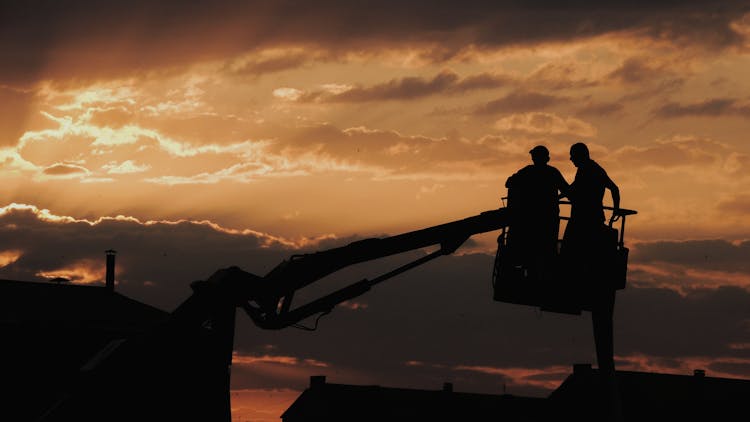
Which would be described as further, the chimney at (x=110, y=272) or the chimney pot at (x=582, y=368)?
the chimney pot at (x=582, y=368)

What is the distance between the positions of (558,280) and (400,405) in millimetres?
45041

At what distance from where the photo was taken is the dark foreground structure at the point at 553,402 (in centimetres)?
5053

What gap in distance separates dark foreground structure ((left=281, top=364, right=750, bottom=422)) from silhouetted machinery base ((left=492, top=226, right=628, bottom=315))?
32.3 m

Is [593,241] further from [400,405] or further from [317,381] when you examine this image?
[317,381]

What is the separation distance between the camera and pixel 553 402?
5797 cm

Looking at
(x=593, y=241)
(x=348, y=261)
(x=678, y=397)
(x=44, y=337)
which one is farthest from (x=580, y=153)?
(x=678, y=397)

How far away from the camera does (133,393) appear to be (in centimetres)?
1631

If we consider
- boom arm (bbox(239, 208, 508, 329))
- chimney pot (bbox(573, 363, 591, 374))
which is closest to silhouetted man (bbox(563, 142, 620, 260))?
boom arm (bbox(239, 208, 508, 329))

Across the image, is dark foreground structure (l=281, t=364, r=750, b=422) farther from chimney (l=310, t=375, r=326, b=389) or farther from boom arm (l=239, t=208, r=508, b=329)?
boom arm (l=239, t=208, r=508, b=329)

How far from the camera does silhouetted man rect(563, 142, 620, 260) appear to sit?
1784cm

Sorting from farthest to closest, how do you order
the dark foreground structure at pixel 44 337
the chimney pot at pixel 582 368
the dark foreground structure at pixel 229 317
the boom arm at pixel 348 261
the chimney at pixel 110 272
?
the chimney pot at pixel 582 368, the chimney at pixel 110 272, the dark foreground structure at pixel 44 337, the boom arm at pixel 348 261, the dark foreground structure at pixel 229 317

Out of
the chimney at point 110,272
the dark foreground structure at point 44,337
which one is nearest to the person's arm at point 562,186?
the dark foreground structure at point 44,337

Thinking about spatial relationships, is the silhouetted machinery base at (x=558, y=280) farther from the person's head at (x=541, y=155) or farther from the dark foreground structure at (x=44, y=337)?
the dark foreground structure at (x=44, y=337)

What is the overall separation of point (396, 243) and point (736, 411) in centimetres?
3644
